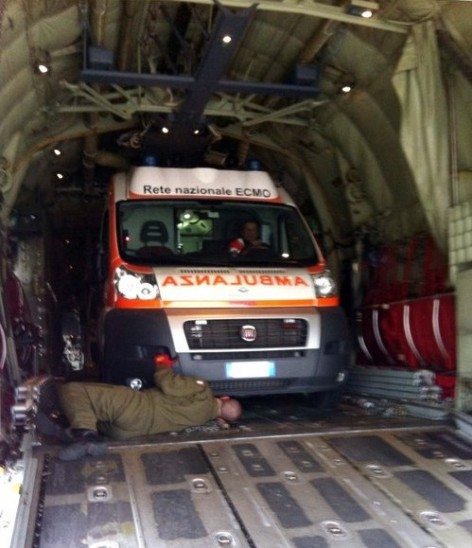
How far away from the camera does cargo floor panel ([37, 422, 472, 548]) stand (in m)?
3.40

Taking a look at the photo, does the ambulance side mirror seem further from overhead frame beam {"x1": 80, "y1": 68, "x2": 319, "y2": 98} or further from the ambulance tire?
the ambulance tire

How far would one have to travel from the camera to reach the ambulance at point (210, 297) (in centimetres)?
585

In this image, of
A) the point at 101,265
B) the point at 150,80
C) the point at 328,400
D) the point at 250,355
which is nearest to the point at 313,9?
the point at 150,80

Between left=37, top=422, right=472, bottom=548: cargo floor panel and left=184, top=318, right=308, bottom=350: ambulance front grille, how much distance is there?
1075mm

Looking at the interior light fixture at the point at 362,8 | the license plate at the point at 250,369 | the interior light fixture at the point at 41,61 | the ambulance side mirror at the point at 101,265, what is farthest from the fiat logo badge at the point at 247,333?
the interior light fixture at the point at 41,61

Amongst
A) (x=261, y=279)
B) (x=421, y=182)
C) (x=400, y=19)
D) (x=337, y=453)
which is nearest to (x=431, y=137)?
(x=421, y=182)

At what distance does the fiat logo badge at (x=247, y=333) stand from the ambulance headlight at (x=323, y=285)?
29.4 inches

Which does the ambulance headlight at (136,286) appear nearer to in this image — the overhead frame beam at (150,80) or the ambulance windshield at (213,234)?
the ambulance windshield at (213,234)

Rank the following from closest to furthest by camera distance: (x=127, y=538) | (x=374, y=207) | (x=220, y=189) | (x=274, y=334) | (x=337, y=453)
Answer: (x=127, y=538)
(x=337, y=453)
(x=274, y=334)
(x=220, y=189)
(x=374, y=207)

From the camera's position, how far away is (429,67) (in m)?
5.65

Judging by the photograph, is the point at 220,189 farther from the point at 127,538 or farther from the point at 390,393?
the point at 127,538

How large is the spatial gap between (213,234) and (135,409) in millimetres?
2352

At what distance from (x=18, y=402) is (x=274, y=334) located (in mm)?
2306

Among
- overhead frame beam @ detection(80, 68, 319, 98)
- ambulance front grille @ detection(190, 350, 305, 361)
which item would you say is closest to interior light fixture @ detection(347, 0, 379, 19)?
overhead frame beam @ detection(80, 68, 319, 98)
